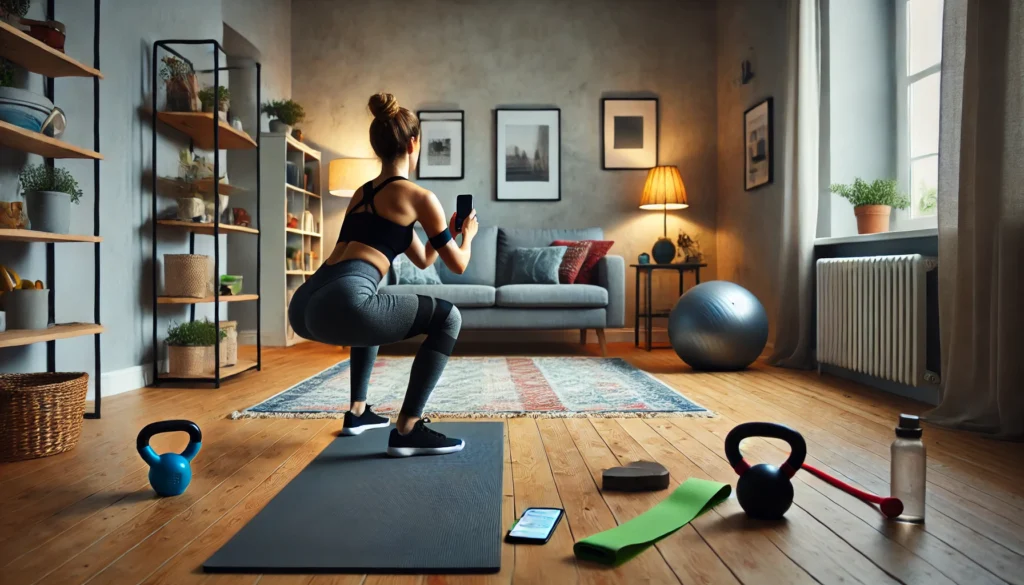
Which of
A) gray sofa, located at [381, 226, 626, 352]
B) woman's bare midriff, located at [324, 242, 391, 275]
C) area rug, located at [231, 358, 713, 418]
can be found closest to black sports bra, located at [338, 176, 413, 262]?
woman's bare midriff, located at [324, 242, 391, 275]

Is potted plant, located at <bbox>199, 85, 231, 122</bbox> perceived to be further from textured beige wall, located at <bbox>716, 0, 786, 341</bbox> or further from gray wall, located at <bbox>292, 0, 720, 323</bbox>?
textured beige wall, located at <bbox>716, 0, 786, 341</bbox>

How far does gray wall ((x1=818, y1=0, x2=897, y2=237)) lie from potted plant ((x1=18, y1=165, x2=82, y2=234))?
146 inches

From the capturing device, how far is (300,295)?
6.66 ft

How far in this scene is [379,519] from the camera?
1498 millimetres

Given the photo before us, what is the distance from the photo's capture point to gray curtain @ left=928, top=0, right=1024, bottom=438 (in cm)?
228

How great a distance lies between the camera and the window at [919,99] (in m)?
3.51

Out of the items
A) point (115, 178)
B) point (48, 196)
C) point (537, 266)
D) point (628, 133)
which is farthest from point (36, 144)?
point (628, 133)

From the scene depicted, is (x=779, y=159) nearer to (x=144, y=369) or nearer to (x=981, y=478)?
(x=981, y=478)

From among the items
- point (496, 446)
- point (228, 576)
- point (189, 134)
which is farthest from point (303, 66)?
point (228, 576)

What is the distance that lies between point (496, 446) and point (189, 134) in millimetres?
2745

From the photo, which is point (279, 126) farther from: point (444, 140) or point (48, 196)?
point (48, 196)

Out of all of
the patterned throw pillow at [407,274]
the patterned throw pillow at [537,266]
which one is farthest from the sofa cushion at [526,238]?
the patterned throw pillow at [407,274]

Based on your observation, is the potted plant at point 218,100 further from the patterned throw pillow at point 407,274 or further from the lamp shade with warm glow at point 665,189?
the lamp shade with warm glow at point 665,189

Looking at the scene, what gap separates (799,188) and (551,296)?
1.65m
